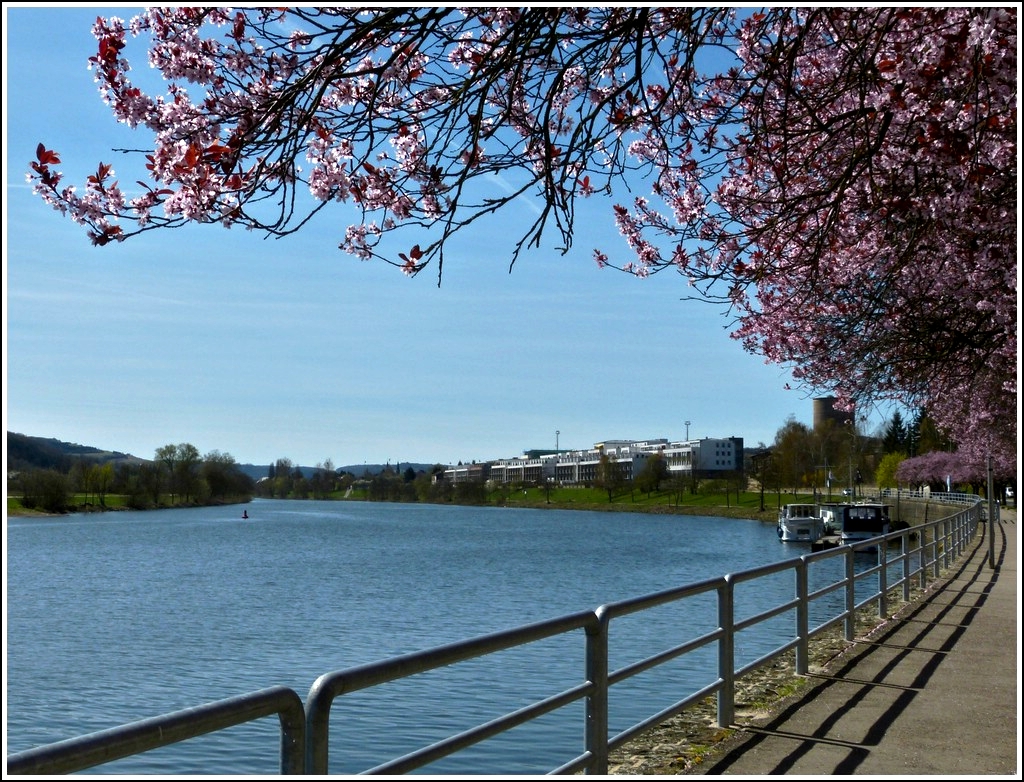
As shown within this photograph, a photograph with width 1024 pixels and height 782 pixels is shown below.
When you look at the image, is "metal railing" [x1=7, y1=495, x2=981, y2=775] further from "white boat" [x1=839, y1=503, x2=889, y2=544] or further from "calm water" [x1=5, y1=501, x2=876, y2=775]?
"white boat" [x1=839, y1=503, x2=889, y2=544]

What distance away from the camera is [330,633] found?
89.2 feet

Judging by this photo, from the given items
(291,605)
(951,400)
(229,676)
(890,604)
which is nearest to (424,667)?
(890,604)

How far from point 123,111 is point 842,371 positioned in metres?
12.2

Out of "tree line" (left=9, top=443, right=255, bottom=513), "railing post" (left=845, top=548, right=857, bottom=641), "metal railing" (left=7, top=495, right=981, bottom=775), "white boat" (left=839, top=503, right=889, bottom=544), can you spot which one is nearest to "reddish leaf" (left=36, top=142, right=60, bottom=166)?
"metal railing" (left=7, top=495, right=981, bottom=775)

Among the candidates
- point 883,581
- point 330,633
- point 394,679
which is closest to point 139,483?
point 330,633

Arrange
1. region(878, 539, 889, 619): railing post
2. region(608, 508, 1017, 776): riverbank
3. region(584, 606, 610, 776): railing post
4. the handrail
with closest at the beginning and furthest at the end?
1. the handrail
2. region(584, 606, 610, 776): railing post
3. region(608, 508, 1017, 776): riverbank
4. region(878, 539, 889, 619): railing post

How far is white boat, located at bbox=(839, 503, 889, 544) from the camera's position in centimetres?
5771

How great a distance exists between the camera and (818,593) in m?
10.0

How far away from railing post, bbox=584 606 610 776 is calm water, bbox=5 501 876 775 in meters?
2.20

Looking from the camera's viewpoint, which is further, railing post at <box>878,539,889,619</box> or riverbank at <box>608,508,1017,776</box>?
railing post at <box>878,539,889,619</box>

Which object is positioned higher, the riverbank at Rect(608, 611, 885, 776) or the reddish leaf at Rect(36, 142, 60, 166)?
the reddish leaf at Rect(36, 142, 60, 166)

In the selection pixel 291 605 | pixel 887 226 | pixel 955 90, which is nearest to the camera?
pixel 955 90

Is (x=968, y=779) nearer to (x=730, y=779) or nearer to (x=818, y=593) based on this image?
(x=730, y=779)

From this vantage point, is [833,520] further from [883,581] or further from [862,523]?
[883,581]
